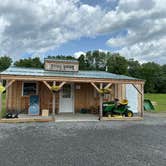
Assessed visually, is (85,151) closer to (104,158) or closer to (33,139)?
(104,158)

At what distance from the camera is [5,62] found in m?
52.1

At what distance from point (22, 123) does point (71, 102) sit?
4.01 meters

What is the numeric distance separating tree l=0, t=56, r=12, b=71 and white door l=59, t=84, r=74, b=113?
139 ft

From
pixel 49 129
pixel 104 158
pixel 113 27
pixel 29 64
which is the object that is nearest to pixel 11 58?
pixel 29 64

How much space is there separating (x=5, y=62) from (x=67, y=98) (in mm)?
44704

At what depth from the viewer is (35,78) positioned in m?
9.32

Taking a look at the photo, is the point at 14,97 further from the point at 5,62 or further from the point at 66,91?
the point at 5,62

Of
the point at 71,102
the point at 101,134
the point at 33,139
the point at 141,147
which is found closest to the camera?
the point at 141,147

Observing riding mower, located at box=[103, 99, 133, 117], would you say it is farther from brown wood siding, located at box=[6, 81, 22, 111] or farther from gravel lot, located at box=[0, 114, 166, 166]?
brown wood siding, located at box=[6, 81, 22, 111]

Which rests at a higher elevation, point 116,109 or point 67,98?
point 67,98

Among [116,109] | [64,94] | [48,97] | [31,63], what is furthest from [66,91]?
[31,63]

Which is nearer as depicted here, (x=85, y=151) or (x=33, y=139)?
(x=85, y=151)

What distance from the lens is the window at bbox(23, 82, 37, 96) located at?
38.0ft

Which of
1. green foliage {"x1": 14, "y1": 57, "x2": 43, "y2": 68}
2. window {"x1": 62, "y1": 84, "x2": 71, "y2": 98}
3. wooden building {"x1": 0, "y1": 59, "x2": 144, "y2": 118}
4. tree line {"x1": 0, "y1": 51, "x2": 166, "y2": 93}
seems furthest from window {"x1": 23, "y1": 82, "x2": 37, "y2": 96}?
green foliage {"x1": 14, "y1": 57, "x2": 43, "y2": 68}
